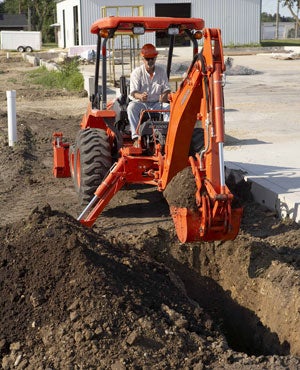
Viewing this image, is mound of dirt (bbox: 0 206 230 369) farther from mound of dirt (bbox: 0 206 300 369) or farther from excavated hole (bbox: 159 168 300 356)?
excavated hole (bbox: 159 168 300 356)

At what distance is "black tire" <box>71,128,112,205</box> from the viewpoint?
8.03m

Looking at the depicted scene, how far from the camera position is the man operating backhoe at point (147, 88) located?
8039 mm

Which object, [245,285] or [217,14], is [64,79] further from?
[217,14]

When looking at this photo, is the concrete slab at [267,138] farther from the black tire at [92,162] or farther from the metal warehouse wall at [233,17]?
the metal warehouse wall at [233,17]

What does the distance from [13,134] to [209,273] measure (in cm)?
708

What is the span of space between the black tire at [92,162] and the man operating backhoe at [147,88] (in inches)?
17.0

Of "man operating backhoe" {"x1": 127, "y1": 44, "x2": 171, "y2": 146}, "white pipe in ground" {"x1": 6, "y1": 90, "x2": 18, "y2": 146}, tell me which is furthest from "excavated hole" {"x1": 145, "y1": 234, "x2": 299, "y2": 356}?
"white pipe in ground" {"x1": 6, "y1": 90, "x2": 18, "y2": 146}

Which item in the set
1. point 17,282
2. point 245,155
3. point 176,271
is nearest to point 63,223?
point 17,282

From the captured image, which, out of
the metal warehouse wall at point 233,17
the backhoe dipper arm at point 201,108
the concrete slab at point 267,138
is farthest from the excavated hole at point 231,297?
the metal warehouse wall at point 233,17

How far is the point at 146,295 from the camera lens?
4938 millimetres

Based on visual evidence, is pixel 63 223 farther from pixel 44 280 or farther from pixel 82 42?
pixel 82 42

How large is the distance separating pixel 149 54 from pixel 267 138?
4.62 meters

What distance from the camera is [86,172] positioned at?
316 inches

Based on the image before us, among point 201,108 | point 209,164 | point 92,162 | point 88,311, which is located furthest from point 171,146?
point 88,311
